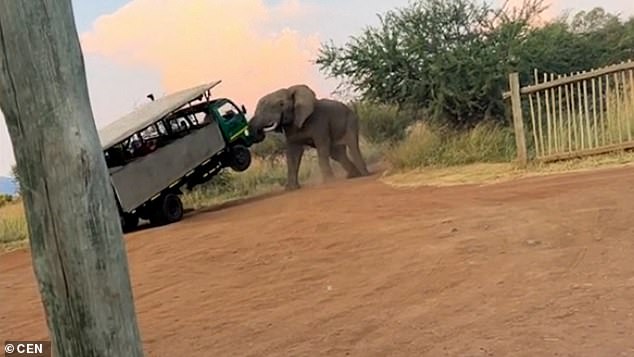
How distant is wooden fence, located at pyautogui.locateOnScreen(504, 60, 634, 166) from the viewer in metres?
10.7

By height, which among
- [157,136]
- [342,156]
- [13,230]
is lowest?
[13,230]

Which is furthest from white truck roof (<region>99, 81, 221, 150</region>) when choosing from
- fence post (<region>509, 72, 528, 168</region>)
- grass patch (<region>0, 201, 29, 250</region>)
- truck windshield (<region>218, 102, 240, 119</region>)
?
fence post (<region>509, 72, 528, 168</region>)

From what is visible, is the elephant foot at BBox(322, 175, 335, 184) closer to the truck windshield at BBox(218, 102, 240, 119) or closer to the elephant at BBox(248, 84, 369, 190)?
the elephant at BBox(248, 84, 369, 190)

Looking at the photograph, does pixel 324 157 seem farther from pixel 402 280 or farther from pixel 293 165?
pixel 402 280

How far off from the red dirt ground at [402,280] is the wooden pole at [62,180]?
181 cm

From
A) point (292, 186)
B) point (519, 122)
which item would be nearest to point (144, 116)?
point (292, 186)

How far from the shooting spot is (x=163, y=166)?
10.5 metres

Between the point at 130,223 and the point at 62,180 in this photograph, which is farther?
the point at 130,223

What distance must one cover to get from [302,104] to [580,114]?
17.4 feet

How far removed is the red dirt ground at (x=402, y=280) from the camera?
376 centimetres

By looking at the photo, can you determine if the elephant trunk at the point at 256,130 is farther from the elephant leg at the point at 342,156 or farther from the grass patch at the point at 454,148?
the grass patch at the point at 454,148

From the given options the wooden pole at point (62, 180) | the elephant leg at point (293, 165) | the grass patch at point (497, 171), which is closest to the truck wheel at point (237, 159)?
the elephant leg at point (293, 165)

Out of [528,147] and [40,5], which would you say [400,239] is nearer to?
[40,5]

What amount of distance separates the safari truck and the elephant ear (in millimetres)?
2042
